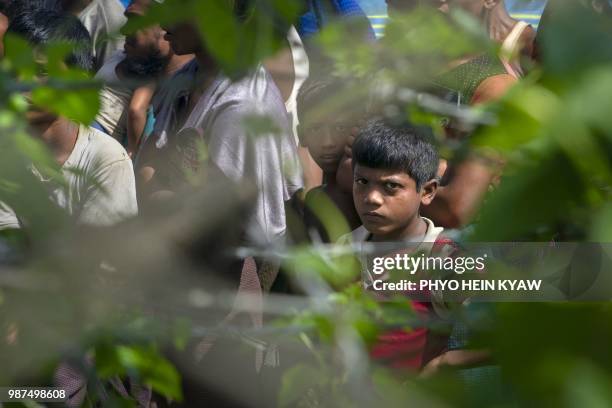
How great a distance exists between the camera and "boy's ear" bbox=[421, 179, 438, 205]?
5.31 ft

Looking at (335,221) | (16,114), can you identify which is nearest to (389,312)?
(335,221)

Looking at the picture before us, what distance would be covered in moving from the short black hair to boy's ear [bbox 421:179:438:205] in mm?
12

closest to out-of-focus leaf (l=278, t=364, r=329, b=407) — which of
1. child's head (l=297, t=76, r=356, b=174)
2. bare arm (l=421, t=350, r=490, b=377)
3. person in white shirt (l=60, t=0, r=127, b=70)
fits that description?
bare arm (l=421, t=350, r=490, b=377)

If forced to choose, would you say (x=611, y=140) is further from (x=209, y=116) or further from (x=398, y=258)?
(x=209, y=116)

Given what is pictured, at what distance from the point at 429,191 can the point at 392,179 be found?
0.24 ft

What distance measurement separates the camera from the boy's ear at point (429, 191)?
1.62 meters

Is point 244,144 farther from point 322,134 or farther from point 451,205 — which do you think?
point 322,134

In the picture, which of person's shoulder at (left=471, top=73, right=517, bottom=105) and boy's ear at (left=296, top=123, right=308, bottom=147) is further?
boy's ear at (left=296, top=123, right=308, bottom=147)

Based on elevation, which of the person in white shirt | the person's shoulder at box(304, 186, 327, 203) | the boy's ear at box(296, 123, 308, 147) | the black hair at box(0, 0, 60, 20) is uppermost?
the boy's ear at box(296, 123, 308, 147)

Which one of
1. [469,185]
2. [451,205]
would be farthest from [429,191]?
[469,185]

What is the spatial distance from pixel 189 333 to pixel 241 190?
4.4 inches

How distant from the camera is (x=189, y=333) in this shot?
2.05ft

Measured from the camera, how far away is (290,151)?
987 millimetres

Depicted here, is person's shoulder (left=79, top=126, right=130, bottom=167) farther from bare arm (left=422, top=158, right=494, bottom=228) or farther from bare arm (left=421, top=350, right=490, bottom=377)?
bare arm (left=421, top=350, right=490, bottom=377)
